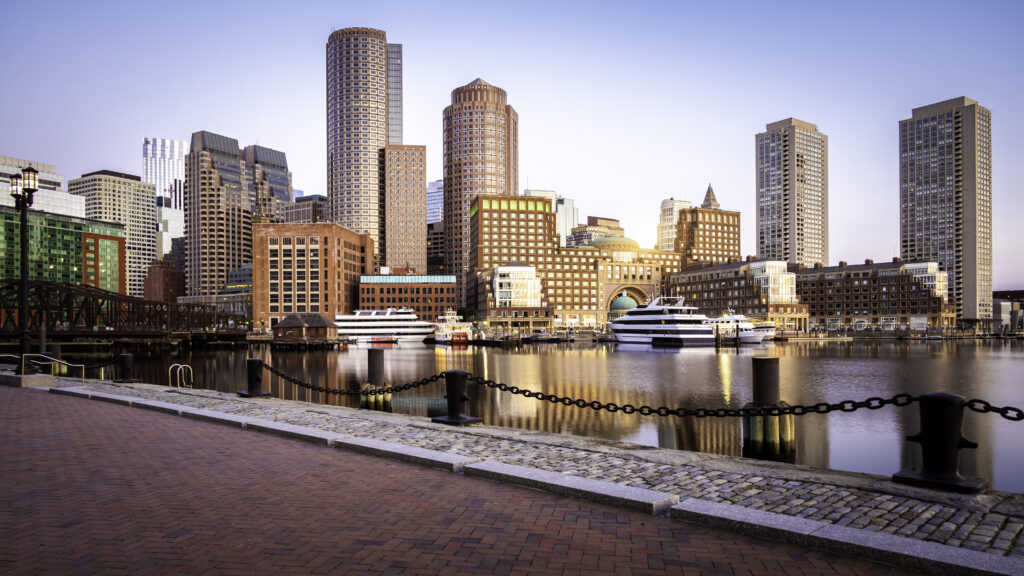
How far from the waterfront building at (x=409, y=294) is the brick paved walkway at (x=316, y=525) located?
16890cm

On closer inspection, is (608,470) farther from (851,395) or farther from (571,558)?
(851,395)

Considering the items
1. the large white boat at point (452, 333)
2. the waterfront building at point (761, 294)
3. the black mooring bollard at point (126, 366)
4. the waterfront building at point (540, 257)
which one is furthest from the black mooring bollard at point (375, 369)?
the waterfront building at point (540, 257)

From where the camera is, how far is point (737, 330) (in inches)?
4646

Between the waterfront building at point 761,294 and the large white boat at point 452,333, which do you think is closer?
the large white boat at point 452,333

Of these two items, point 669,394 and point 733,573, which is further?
point 669,394

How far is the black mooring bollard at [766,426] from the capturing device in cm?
1858

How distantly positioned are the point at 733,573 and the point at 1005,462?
63.4 ft

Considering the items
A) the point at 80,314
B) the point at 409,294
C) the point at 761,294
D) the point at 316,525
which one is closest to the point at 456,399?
the point at 316,525

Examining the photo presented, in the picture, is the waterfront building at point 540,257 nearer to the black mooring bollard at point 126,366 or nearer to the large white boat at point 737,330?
the large white boat at point 737,330

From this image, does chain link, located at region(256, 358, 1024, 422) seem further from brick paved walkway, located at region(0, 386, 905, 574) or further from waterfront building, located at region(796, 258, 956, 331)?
waterfront building, located at region(796, 258, 956, 331)

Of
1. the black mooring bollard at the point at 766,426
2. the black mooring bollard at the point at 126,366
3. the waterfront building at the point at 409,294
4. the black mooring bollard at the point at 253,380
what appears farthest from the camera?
the waterfront building at the point at 409,294

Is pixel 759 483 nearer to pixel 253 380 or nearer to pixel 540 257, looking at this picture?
pixel 253 380

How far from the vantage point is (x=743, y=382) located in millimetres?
46281

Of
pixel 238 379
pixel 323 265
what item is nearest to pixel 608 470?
pixel 238 379
